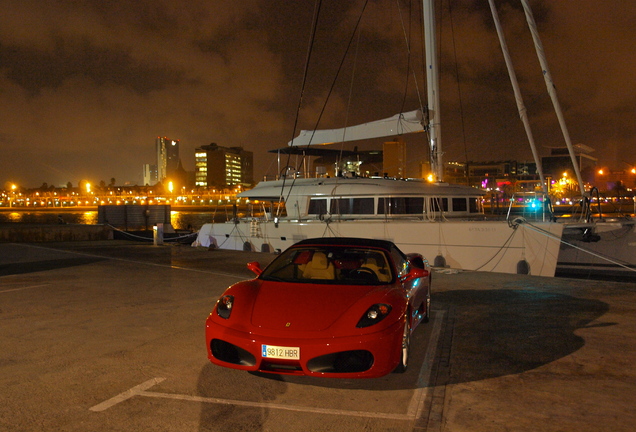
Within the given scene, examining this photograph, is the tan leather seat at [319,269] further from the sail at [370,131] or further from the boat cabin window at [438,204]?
the sail at [370,131]

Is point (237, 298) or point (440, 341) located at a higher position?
point (237, 298)

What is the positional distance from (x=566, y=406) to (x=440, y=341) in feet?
6.88

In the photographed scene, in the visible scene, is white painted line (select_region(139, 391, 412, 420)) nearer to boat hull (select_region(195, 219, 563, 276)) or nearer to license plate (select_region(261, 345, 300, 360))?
license plate (select_region(261, 345, 300, 360))

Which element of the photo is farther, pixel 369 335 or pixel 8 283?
pixel 8 283

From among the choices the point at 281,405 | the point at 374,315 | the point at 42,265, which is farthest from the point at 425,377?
the point at 42,265

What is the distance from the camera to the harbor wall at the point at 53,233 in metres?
23.1

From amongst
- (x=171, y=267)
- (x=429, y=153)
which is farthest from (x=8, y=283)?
(x=429, y=153)

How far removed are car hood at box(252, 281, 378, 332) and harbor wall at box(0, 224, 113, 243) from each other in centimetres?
2124

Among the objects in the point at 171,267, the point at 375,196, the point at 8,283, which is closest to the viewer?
the point at 8,283

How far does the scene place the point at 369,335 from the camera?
4371 millimetres

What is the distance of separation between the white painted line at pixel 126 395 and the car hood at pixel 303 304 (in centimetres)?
110

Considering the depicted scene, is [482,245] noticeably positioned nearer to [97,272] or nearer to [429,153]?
[429,153]

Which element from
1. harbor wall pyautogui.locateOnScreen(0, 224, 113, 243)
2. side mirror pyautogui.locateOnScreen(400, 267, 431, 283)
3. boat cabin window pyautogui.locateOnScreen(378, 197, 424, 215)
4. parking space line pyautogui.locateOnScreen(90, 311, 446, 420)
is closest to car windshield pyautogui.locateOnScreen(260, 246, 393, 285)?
side mirror pyautogui.locateOnScreen(400, 267, 431, 283)

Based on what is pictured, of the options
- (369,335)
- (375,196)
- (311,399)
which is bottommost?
(311,399)
